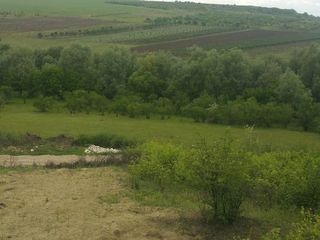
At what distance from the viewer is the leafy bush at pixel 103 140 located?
43.6 metres

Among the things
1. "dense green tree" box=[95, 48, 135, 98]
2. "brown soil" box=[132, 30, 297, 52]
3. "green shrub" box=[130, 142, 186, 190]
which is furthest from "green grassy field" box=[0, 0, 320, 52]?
"green shrub" box=[130, 142, 186, 190]

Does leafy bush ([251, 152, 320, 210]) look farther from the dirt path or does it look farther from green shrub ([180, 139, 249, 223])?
the dirt path

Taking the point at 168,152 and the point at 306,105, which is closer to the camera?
the point at 168,152

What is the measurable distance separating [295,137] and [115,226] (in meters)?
36.7

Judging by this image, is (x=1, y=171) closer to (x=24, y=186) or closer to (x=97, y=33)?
(x=24, y=186)

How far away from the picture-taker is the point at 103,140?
44.4m

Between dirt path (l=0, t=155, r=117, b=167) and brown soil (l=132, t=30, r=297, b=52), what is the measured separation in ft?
200

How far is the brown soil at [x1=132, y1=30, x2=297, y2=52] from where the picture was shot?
102 m

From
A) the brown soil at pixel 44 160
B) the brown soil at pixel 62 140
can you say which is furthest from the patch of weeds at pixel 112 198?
the brown soil at pixel 62 140

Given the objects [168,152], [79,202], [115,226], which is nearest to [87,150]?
[168,152]

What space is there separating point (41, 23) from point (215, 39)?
170ft

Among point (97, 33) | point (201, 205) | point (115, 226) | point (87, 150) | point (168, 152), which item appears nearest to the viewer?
point (115, 226)

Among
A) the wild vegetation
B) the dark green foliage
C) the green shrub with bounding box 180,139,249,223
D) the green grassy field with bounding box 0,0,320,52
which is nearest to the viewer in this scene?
the green shrub with bounding box 180,139,249,223

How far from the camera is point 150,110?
6028cm
